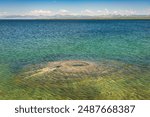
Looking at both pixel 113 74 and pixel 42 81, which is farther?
pixel 113 74

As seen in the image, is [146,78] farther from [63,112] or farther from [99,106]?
[63,112]

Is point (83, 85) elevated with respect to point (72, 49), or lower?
elevated

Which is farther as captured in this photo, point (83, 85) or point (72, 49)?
point (72, 49)

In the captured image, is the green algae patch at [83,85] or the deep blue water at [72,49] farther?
the deep blue water at [72,49]

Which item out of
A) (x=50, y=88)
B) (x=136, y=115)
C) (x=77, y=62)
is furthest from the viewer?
(x=77, y=62)

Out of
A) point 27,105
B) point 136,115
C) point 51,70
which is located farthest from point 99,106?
point 51,70

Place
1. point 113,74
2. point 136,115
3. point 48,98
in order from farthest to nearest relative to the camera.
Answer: point 113,74 → point 48,98 → point 136,115

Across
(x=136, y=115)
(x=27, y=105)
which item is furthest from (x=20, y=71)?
(x=136, y=115)

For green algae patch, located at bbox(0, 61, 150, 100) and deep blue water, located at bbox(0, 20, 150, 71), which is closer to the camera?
green algae patch, located at bbox(0, 61, 150, 100)

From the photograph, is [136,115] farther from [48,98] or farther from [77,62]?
[77,62]
